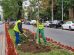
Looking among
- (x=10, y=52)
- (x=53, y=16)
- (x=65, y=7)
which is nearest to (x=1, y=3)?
(x=65, y=7)

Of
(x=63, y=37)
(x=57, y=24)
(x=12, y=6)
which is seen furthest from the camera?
(x=57, y=24)

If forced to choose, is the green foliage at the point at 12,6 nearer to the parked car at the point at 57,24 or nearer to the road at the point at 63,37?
the road at the point at 63,37

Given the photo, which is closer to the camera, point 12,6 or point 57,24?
point 12,6

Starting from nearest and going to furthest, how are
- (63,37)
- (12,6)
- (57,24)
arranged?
1. (63,37)
2. (12,6)
3. (57,24)

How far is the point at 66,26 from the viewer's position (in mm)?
49656

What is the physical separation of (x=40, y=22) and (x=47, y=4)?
5845cm

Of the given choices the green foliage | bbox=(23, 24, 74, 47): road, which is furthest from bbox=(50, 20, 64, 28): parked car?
bbox=(23, 24, 74, 47): road

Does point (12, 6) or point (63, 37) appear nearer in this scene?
point (63, 37)

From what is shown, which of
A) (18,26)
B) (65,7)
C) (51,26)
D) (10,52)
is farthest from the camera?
(65,7)

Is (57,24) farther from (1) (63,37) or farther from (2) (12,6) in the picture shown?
(1) (63,37)

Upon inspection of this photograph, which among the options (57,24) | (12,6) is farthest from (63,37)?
(57,24)

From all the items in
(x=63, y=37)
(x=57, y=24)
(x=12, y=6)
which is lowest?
(x=57, y=24)

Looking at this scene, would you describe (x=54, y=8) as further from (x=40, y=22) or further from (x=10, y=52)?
(x=10, y=52)

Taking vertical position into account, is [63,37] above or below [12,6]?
below
